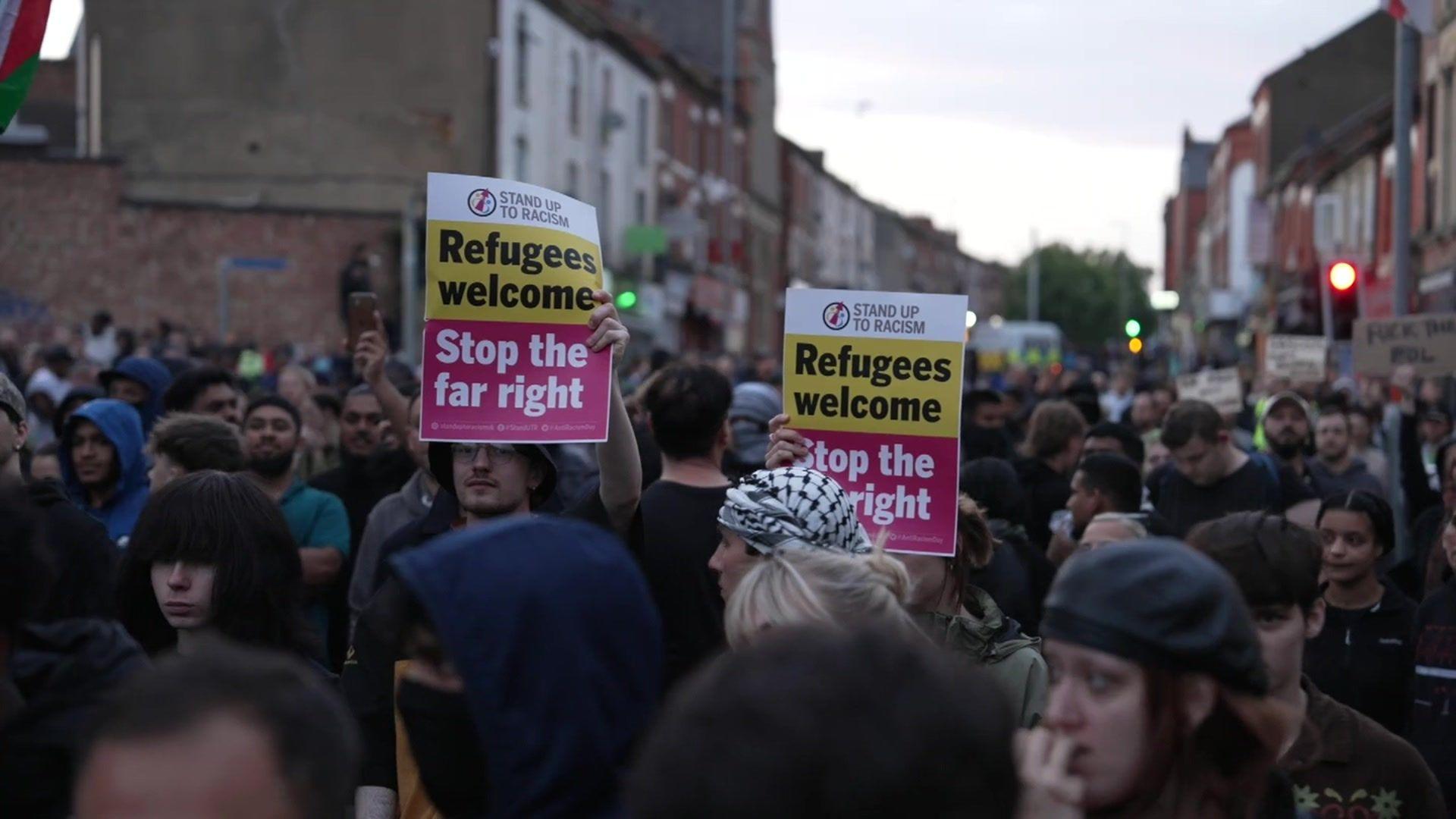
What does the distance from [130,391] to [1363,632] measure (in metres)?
6.20

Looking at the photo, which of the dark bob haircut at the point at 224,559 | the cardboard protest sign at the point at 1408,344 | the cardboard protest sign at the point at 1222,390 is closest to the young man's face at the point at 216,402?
the dark bob haircut at the point at 224,559

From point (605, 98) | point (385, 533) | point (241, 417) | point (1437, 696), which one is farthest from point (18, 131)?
point (1437, 696)

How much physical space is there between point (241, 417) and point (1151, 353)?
227ft

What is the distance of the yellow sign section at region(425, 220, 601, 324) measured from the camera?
6340mm

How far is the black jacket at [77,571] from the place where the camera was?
3.20 metres

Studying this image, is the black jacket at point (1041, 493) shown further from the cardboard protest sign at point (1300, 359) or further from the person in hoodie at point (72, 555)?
the cardboard protest sign at point (1300, 359)

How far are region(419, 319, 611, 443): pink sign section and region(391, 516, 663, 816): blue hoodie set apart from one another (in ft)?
10.1

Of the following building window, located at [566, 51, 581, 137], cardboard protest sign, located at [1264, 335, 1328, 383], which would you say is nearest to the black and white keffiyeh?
cardboard protest sign, located at [1264, 335, 1328, 383]

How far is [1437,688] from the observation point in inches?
239

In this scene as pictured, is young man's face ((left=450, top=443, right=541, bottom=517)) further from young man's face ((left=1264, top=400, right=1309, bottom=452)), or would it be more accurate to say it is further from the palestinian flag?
young man's face ((left=1264, top=400, right=1309, bottom=452))

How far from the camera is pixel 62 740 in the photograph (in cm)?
291

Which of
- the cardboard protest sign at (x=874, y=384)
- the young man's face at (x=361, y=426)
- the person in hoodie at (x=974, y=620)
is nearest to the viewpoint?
the person in hoodie at (x=974, y=620)

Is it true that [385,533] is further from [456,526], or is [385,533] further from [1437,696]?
[1437,696]

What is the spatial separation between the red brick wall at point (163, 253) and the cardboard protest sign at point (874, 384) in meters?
27.4
